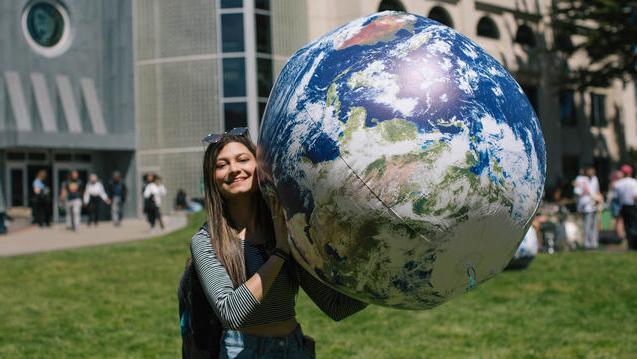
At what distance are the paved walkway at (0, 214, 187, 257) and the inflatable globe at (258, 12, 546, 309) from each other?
12825 millimetres

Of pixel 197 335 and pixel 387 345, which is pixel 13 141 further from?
pixel 197 335

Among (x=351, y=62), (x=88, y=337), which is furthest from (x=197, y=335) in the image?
(x=88, y=337)

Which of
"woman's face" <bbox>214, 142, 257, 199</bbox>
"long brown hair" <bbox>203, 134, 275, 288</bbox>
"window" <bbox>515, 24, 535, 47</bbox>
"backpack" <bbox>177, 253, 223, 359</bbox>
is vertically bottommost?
"backpack" <bbox>177, 253, 223, 359</bbox>

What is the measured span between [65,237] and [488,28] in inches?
923

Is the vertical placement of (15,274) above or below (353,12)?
below

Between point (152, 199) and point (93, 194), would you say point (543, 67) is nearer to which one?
point (93, 194)

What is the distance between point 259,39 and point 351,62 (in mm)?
27503

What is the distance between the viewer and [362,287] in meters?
2.95

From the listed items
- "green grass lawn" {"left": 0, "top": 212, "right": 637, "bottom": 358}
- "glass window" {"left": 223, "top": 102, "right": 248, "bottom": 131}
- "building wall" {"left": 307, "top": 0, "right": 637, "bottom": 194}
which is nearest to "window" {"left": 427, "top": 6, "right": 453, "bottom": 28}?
"building wall" {"left": 307, "top": 0, "right": 637, "bottom": 194}

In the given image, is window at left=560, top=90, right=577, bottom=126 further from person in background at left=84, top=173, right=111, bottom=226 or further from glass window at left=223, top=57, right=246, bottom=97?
person in background at left=84, top=173, right=111, bottom=226

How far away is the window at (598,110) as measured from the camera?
41719 millimetres

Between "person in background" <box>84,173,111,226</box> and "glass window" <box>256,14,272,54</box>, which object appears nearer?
"person in background" <box>84,173,111,226</box>

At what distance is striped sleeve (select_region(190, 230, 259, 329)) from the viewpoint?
3.04 m

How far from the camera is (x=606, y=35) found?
28.8 metres
